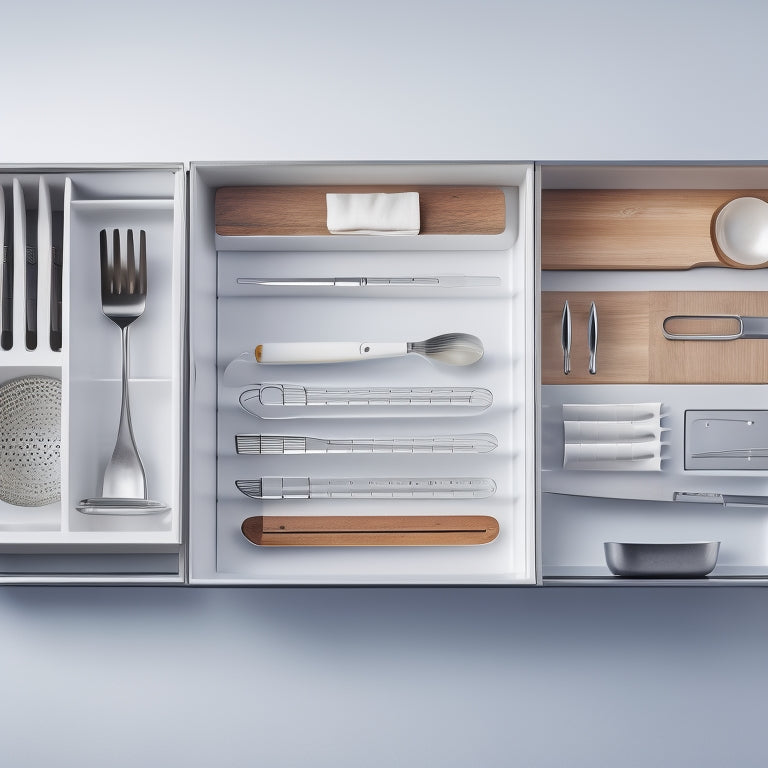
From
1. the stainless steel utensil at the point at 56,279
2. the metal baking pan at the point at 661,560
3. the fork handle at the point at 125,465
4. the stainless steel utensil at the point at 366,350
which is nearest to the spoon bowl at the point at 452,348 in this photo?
the stainless steel utensil at the point at 366,350

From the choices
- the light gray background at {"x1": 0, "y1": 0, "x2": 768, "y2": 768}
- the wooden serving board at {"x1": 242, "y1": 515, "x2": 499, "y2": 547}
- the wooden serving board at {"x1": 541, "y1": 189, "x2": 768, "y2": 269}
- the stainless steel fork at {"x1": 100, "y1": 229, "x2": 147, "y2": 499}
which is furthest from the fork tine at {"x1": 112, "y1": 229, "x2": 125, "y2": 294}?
the wooden serving board at {"x1": 541, "y1": 189, "x2": 768, "y2": 269}

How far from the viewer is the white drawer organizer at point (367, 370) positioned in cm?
135

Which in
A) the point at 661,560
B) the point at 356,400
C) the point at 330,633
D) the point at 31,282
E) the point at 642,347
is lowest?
the point at 330,633

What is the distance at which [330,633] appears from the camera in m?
1.42

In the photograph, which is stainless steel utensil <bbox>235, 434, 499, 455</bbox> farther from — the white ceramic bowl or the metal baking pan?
the white ceramic bowl

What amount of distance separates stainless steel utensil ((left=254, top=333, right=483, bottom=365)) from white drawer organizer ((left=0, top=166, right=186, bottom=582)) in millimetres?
189

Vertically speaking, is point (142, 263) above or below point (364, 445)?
above

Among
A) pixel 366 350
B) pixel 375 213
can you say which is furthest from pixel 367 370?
pixel 375 213

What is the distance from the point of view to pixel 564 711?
1.43m

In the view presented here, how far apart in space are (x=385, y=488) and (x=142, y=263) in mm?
605

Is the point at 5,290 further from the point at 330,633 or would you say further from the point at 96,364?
the point at 330,633
